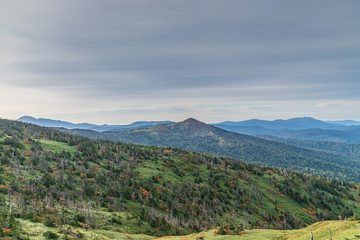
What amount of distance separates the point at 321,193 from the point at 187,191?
160890mm

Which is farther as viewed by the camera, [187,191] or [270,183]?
[270,183]

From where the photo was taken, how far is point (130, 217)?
5762cm

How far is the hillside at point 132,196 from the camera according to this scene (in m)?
43.5

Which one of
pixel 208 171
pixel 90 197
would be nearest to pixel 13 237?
pixel 90 197

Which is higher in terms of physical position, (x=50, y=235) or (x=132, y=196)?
(x=50, y=235)

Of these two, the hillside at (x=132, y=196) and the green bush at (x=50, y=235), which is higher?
the green bush at (x=50, y=235)

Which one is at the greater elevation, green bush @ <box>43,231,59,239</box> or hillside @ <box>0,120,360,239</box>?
green bush @ <box>43,231,59,239</box>

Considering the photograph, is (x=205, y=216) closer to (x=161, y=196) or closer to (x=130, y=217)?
(x=161, y=196)

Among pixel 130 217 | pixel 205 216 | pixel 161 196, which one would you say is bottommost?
pixel 205 216

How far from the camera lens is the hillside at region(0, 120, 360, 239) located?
143 ft

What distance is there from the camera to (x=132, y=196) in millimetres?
84938

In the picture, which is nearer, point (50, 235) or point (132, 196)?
point (50, 235)

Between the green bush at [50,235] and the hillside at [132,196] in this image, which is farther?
the hillside at [132,196]

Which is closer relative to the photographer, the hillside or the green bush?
the green bush
